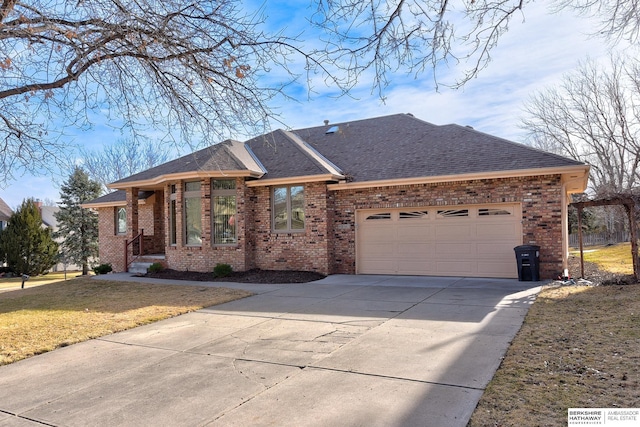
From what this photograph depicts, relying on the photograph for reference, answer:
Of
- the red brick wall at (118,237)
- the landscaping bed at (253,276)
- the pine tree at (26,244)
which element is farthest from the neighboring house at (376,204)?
the pine tree at (26,244)

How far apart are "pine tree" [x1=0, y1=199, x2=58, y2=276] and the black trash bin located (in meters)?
27.1

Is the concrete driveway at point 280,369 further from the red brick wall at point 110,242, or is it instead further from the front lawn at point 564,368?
the red brick wall at point 110,242

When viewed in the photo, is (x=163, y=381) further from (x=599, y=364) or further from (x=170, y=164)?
(x=170, y=164)

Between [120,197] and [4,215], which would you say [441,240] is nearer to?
[120,197]

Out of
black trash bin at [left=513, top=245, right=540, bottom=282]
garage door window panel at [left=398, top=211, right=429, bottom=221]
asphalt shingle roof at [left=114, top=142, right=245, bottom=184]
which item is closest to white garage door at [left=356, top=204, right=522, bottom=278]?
garage door window panel at [left=398, top=211, right=429, bottom=221]

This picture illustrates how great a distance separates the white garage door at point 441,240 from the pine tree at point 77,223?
2068 centimetres

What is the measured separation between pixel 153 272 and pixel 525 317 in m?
12.8

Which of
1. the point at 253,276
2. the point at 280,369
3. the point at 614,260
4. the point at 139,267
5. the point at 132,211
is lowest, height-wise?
the point at 614,260

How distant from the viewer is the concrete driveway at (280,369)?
399 cm

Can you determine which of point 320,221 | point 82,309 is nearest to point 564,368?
point 82,309

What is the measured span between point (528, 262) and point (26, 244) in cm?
2814

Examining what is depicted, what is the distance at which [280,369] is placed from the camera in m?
5.15

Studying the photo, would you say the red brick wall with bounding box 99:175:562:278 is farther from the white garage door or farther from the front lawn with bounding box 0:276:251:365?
the front lawn with bounding box 0:276:251:365

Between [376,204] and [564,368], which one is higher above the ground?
[376,204]
